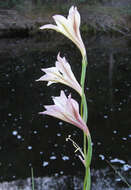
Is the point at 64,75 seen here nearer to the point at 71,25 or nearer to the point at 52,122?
the point at 71,25

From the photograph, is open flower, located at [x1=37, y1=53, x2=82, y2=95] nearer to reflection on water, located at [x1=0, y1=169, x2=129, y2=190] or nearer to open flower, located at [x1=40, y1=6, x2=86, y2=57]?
open flower, located at [x1=40, y1=6, x2=86, y2=57]

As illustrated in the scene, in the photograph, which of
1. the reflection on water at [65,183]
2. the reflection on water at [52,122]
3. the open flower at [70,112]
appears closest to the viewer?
the open flower at [70,112]

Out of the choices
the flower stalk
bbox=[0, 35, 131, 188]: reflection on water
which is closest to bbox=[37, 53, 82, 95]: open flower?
the flower stalk

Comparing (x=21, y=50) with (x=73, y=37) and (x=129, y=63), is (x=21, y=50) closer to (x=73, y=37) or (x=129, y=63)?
(x=129, y=63)

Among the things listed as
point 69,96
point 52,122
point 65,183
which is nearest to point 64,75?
point 69,96

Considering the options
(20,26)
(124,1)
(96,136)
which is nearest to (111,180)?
(96,136)

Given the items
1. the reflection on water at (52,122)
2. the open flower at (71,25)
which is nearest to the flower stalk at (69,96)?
the open flower at (71,25)

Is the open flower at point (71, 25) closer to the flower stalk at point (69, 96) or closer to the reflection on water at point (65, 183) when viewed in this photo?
the flower stalk at point (69, 96)

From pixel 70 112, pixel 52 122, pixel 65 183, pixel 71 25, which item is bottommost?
pixel 65 183
